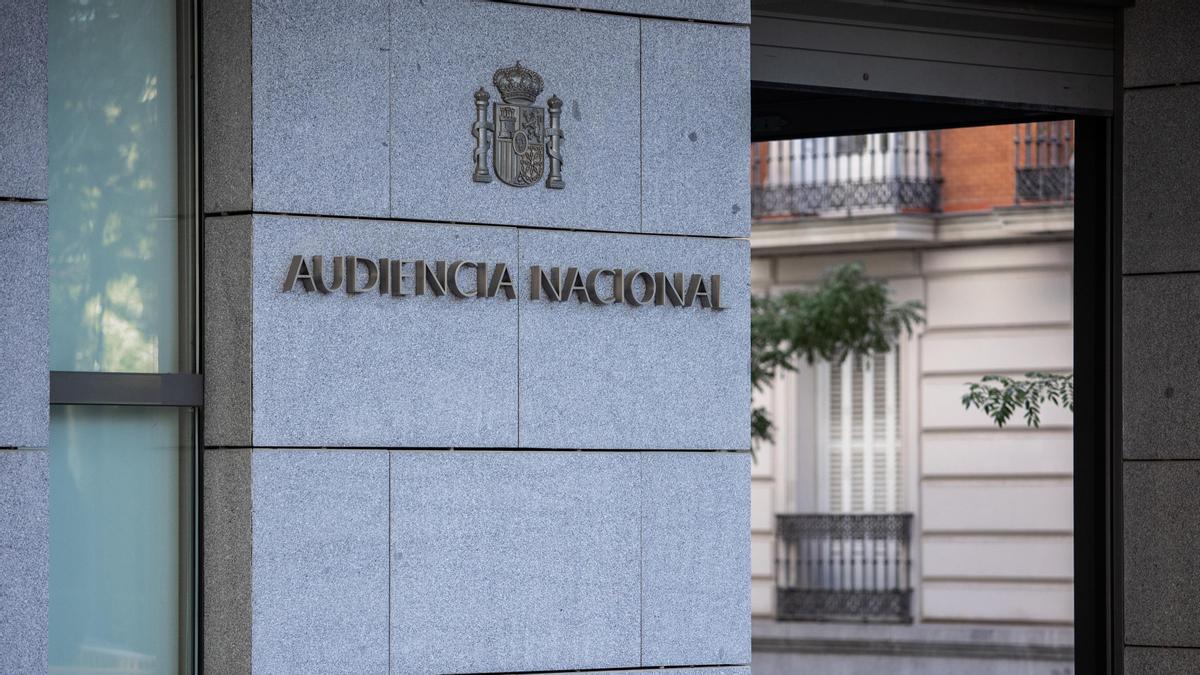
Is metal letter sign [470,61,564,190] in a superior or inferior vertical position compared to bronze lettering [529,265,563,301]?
superior

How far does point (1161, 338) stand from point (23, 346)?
617cm

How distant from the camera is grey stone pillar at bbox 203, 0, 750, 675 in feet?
24.4

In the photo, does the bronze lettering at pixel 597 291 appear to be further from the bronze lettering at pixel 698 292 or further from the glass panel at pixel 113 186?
the glass panel at pixel 113 186

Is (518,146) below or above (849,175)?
below

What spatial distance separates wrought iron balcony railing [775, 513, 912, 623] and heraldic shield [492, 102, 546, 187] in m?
19.4

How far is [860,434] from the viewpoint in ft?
90.1

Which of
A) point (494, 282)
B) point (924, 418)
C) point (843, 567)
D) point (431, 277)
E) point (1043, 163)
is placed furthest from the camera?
point (843, 567)

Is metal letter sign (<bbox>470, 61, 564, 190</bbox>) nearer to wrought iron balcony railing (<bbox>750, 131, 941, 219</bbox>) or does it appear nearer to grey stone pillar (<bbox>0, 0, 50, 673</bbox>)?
grey stone pillar (<bbox>0, 0, 50, 673</bbox>)

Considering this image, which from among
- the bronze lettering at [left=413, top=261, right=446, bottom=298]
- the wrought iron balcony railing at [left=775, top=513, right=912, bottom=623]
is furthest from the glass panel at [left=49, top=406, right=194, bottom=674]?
the wrought iron balcony railing at [left=775, top=513, right=912, bottom=623]

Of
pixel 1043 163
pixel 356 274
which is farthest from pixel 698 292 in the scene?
pixel 1043 163

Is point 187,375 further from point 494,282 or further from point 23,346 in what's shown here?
point 494,282

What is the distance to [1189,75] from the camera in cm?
988

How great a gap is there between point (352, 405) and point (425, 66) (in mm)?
1564

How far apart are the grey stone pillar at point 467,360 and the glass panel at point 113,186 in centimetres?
22
